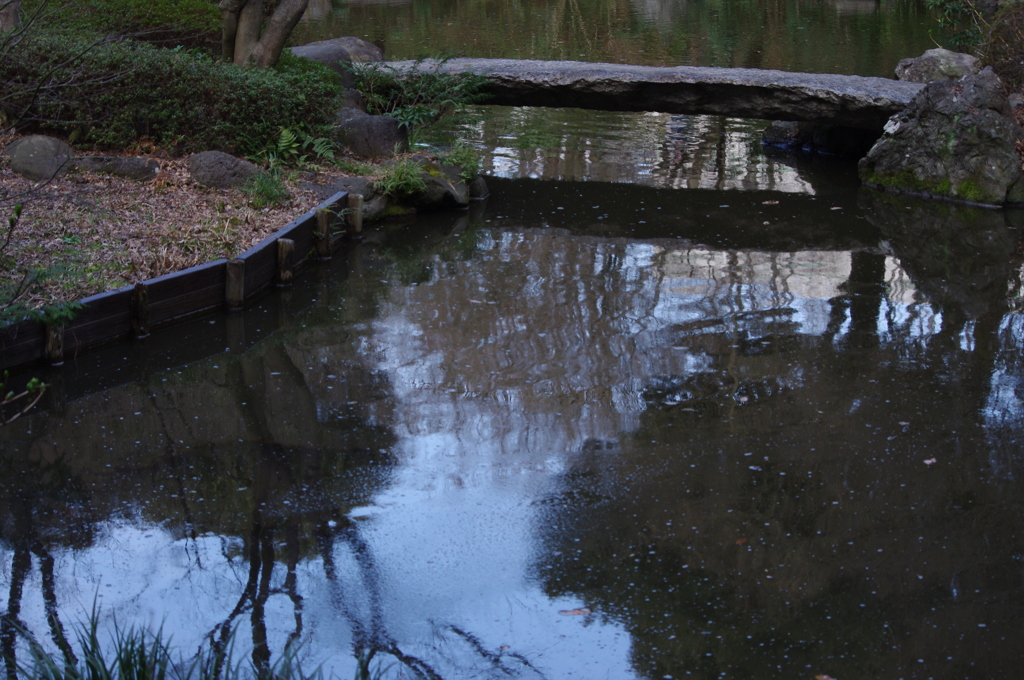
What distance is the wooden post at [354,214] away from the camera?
9.22m

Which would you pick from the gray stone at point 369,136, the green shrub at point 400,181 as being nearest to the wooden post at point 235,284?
the green shrub at point 400,181

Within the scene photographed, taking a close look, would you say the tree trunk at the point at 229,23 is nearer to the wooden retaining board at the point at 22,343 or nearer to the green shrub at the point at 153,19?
the green shrub at the point at 153,19

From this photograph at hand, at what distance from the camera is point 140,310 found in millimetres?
6574

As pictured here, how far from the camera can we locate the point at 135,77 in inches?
361

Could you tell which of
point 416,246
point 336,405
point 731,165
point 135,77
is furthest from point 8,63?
point 731,165

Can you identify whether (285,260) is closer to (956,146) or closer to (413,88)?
(413,88)

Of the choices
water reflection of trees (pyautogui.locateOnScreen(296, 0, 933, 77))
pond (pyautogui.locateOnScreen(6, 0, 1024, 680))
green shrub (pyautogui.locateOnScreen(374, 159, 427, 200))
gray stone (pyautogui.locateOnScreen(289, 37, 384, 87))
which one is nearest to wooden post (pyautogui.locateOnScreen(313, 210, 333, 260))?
pond (pyautogui.locateOnScreen(6, 0, 1024, 680))

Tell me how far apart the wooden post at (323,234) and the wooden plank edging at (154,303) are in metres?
0.29

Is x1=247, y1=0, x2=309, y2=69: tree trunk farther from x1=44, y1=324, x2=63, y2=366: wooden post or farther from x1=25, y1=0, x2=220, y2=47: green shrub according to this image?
x1=44, y1=324, x2=63, y2=366: wooden post

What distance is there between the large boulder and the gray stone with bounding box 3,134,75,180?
9306 mm

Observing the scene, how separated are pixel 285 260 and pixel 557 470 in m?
3.78

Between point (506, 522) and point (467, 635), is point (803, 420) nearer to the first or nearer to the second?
point (506, 522)

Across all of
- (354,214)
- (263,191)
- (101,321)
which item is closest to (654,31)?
(354,214)

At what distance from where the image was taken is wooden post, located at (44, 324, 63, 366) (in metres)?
5.98
